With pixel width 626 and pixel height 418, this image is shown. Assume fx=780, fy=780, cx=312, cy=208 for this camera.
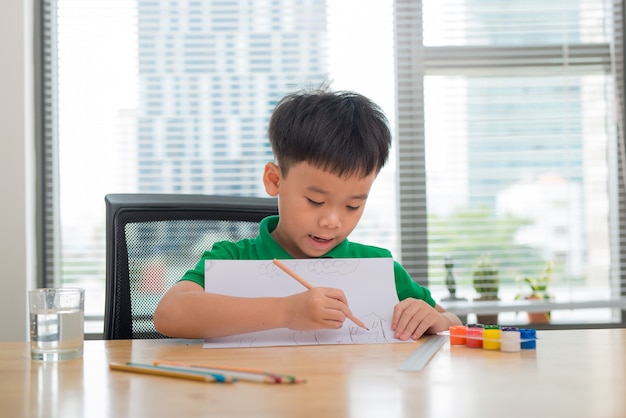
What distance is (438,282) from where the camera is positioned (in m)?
2.64

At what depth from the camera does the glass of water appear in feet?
2.94

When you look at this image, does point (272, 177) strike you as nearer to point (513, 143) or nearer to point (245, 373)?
point (245, 373)

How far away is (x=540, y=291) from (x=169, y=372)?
2.08 m

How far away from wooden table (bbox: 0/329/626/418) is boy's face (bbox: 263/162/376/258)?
296mm

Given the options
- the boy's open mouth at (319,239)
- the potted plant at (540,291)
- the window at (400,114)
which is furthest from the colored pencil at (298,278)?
the potted plant at (540,291)

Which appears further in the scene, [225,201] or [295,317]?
[225,201]

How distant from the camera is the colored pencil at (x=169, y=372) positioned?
0.74 metres

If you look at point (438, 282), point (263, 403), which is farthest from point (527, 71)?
point (263, 403)

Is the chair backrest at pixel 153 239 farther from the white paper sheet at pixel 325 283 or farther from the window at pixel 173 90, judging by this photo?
the window at pixel 173 90

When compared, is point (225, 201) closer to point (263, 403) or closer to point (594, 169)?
point (263, 403)

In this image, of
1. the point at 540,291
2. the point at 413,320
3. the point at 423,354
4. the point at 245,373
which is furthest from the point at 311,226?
the point at 540,291

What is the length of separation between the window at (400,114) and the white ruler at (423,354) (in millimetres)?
1579

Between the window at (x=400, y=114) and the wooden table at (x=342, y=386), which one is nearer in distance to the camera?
the wooden table at (x=342, y=386)

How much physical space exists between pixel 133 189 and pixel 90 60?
459 mm
